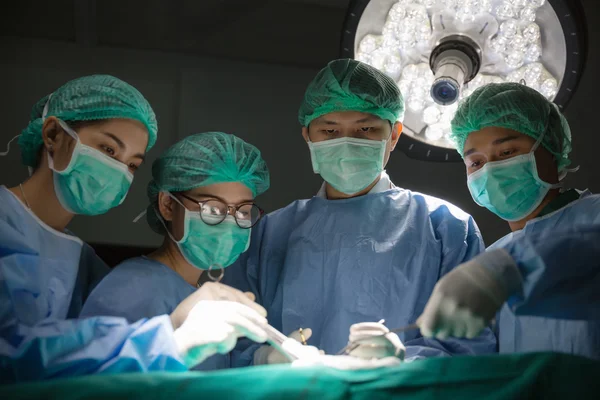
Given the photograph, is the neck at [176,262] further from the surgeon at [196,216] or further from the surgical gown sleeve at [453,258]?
the surgical gown sleeve at [453,258]

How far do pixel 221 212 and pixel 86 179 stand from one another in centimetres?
40

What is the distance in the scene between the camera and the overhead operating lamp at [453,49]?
2330 mm

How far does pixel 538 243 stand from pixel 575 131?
2.04 m

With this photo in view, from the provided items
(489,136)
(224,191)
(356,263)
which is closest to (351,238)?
(356,263)

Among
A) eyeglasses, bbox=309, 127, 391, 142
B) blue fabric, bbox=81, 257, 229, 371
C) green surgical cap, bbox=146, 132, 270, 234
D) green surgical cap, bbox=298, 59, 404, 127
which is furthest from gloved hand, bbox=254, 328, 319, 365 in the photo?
green surgical cap, bbox=298, 59, 404, 127

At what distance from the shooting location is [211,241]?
2.17 metres

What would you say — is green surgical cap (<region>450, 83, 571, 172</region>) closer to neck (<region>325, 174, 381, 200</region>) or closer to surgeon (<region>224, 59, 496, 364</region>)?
surgeon (<region>224, 59, 496, 364</region>)

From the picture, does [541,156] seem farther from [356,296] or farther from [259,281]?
[259,281]

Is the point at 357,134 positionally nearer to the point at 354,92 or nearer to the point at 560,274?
the point at 354,92

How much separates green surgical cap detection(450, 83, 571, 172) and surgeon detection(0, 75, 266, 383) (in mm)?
945

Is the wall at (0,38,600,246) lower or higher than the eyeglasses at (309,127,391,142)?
higher

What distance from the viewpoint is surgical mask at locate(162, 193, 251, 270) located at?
216cm

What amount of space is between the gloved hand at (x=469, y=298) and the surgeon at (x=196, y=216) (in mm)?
739

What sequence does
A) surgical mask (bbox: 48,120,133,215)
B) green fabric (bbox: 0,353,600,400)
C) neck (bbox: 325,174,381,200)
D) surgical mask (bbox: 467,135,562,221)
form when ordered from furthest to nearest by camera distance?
neck (bbox: 325,174,381,200)
surgical mask (bbox: 467,135,562,221)
surgical mask (bbox: 48,120,133,215)
green fabric (bbox: 0,353,600,400)
